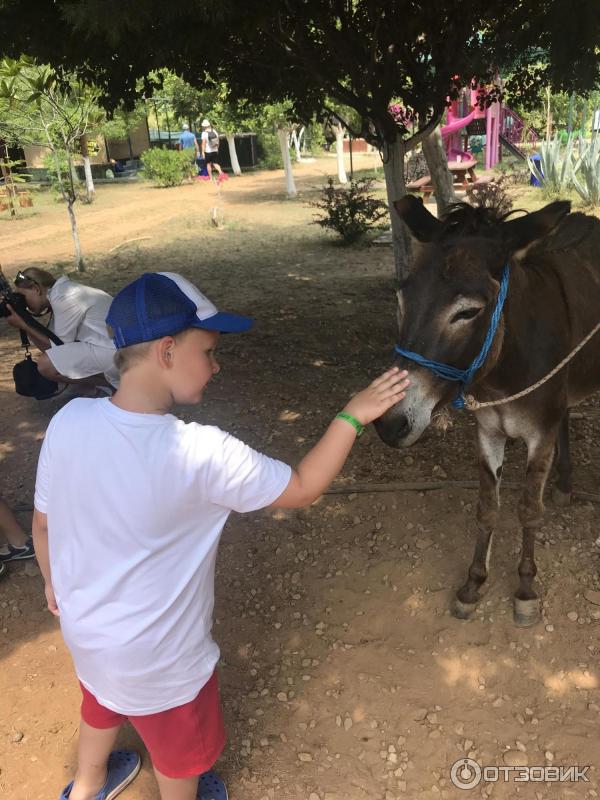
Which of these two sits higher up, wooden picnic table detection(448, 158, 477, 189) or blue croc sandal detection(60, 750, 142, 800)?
wooden picnic table detection(448, 158, 477, 189)

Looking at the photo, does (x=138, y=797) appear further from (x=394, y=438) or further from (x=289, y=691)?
(x=394, y=438)

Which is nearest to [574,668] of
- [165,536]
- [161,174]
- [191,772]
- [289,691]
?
[289,691]

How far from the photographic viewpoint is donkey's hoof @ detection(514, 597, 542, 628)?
3113 mm

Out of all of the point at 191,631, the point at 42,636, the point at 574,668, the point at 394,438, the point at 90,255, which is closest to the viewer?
the point at 191,631

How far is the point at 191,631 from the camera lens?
188 cm

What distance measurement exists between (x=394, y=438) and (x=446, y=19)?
435cm

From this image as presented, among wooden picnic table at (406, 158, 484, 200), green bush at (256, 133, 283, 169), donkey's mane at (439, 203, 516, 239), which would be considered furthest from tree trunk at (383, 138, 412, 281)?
green bush at (256, 133, 283, 169)

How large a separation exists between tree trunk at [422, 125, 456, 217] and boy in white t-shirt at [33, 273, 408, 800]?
8.45 meters

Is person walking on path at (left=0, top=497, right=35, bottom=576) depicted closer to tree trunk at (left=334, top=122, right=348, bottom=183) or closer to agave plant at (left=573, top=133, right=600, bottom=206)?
agave plant at (left=573, top=133, right=600, bottom=206)

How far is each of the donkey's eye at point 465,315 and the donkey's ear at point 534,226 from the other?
30 centimetres

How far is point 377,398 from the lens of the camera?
1.88 metres

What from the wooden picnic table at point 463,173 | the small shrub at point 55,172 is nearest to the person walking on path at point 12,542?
the small shrub at point 55,172

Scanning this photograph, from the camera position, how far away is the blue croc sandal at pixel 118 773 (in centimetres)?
242

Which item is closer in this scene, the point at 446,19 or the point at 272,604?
the point at 272,604
